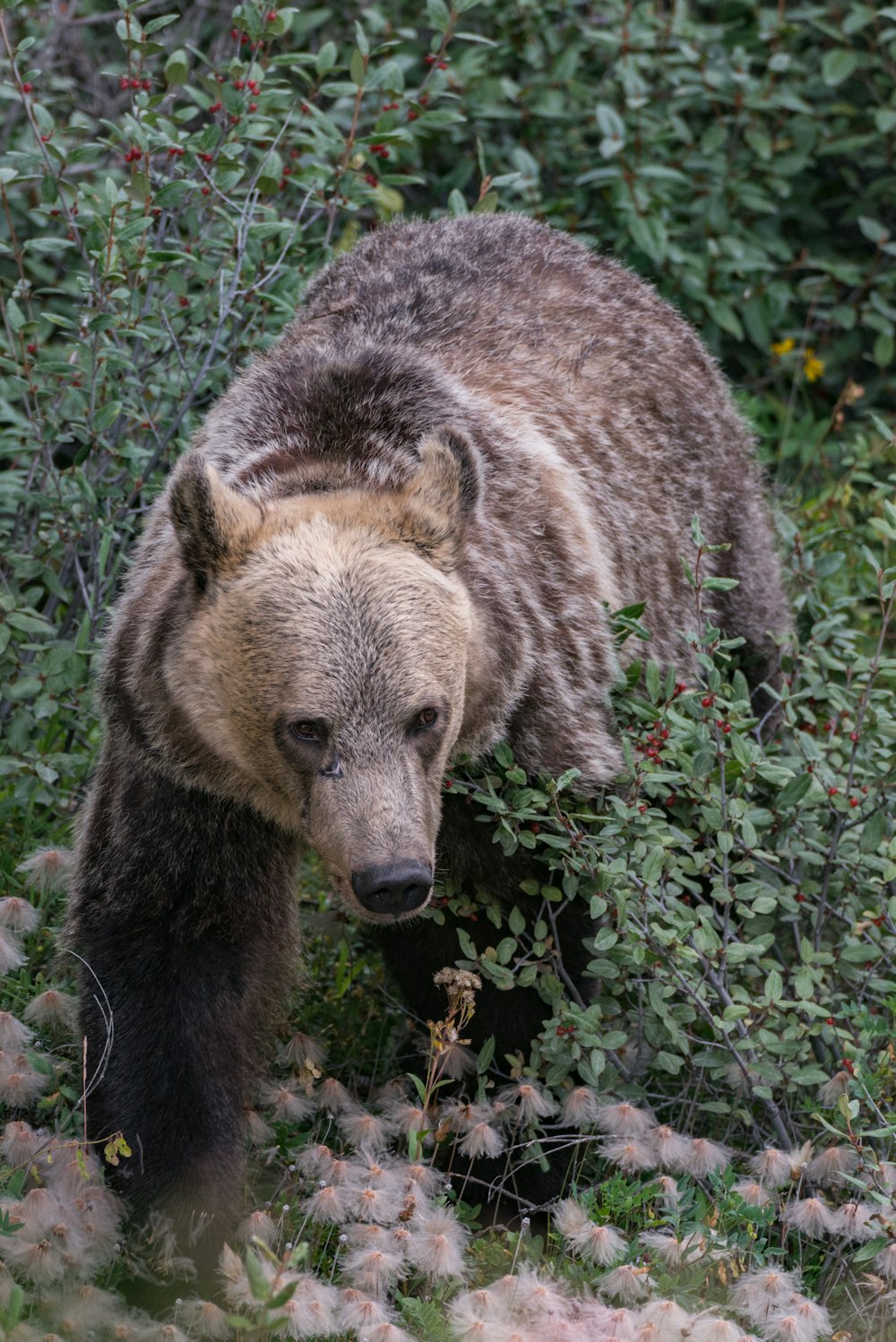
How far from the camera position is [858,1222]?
4.09m

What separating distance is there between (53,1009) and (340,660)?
1461mm

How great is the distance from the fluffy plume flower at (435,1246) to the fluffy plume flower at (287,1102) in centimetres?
67

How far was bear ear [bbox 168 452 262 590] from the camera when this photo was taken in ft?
12.7

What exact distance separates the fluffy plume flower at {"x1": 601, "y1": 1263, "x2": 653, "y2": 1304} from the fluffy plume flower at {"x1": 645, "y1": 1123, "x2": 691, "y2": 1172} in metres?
0.37

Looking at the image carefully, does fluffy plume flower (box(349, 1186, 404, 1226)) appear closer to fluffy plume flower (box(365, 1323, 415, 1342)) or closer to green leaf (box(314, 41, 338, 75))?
fluffy plume flower (box(365, 1323, 415, 1342))

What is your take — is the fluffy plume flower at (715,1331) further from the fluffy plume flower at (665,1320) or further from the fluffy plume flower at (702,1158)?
the fluffy plume flower at (702,1158)

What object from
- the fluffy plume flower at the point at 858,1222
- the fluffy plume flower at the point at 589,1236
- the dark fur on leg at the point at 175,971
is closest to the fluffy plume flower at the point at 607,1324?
the fluffy plume flower at the point at 589,1236

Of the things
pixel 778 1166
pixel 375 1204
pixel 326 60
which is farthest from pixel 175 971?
pixel 326 60

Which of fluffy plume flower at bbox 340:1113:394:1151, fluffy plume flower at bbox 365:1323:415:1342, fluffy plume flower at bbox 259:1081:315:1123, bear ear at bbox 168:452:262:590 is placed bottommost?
fluffy plume flower at bbox 259:1081:315:1123

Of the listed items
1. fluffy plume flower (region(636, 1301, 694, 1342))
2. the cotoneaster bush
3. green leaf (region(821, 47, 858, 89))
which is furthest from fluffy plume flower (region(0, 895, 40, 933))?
green leaf (region(821, 47, 858, 89))

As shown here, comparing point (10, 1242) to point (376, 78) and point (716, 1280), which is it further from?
point (376, 78)

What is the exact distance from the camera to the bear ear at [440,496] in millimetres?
4051

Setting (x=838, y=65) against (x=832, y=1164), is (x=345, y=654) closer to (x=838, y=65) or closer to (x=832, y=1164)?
(x=832, y=1164)

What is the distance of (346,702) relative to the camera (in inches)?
148
